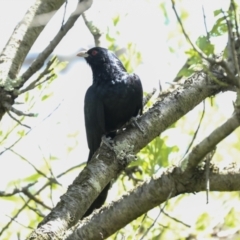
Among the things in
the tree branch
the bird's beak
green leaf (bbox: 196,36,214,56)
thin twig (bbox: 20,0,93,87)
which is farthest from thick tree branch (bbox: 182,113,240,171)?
the bird's beak

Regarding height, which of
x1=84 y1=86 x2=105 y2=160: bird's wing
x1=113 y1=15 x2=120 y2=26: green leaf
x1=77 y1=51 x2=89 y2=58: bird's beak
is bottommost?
x1=84 y1=86 x2=105 y2=160: bird's wing

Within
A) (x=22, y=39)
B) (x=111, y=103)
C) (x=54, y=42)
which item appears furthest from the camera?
(x=111, y=103)

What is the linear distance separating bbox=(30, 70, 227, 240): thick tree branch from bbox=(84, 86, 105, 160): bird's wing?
Answer: 1.21 metres

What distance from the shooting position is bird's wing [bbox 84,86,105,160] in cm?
620

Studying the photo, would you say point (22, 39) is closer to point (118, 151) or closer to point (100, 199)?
point (118, 151)

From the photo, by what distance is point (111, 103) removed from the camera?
6480 millimetres

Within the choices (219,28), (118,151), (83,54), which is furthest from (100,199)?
(219,28)

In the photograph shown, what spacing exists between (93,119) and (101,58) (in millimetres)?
979

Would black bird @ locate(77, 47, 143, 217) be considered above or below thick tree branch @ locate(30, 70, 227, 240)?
above

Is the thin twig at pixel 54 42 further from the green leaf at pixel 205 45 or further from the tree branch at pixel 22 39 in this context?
the green leaf at pixel 205 45

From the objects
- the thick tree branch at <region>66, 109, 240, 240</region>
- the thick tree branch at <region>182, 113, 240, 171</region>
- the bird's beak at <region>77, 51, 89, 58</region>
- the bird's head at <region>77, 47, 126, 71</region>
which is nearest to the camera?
the thick tree branch at <region>182, 113, 240, 171</region>

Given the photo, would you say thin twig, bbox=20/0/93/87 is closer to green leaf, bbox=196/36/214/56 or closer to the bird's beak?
green leaf, bbox=196/36/214/56

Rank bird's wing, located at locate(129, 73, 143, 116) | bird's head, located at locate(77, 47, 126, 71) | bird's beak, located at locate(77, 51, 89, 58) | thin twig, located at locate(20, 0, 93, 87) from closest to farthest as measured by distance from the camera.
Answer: thin twig, located at locate(20, 0, 93, 87) → bird's wing, located at locate(129, 73, 143, 116) → bird's head, located at locate(77, 47, 126, 71) → bird's beak, located at locate(77, 51, 89, 58)

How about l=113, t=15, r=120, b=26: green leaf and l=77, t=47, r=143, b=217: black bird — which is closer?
l=77, t=47, r=143, b=217: black bird
